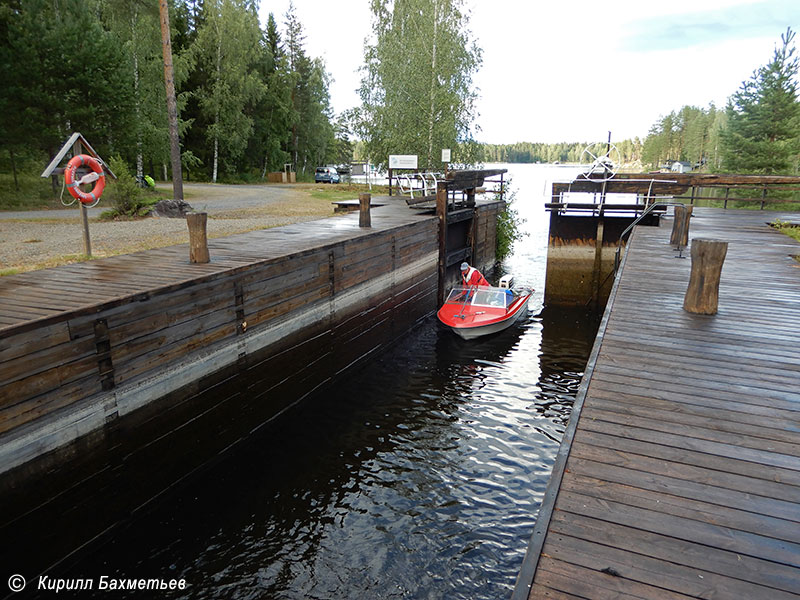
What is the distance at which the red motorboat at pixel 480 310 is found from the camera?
15.4 meters

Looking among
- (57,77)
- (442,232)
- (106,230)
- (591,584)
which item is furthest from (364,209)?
(57,77)

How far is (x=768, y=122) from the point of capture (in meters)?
35.8

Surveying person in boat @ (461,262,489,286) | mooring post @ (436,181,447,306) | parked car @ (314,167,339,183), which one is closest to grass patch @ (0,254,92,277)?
person in boat @ (461,262,489,286)

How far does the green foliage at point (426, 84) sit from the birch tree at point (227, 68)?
1329 cm

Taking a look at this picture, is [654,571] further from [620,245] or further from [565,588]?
[620,245]

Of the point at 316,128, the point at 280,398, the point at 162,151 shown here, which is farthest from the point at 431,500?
the point at 316,128

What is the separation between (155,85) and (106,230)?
22.9 metres

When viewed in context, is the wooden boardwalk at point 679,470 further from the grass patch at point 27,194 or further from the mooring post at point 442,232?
the grass patch at point 27,194

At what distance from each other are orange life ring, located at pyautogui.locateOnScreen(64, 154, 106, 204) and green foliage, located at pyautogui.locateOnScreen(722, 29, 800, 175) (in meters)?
40.0

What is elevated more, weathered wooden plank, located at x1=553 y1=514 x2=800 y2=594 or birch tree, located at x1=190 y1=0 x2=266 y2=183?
birch tree, located at x1=190 y1=0 x2=266 y2=183

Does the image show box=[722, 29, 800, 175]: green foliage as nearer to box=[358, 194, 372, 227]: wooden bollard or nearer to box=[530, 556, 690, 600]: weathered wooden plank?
box=[358, 194, 372, 227]: wooden bollard

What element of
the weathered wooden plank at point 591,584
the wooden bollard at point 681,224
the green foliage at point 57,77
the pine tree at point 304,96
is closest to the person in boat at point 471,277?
the wooden bollard at point 681,224

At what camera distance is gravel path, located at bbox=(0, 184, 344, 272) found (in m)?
11.8

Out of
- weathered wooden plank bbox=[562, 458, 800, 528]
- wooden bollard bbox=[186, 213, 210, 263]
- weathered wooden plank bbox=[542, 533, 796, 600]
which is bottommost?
weathered wooden plank bbox=[542, 533, 796, 600]
